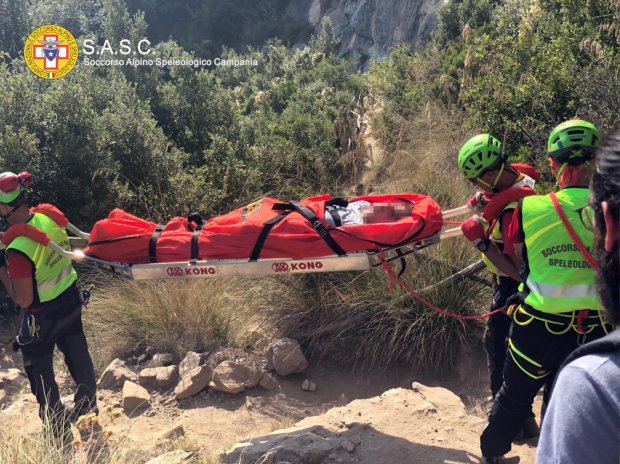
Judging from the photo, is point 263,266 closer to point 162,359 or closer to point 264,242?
point 264,242

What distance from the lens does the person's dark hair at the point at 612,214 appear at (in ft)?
3.61

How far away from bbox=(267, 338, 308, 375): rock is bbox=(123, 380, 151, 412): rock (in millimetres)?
1151

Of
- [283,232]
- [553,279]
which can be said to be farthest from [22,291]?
[553,279]

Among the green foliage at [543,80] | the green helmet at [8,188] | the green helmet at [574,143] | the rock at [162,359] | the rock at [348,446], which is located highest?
the green foliage at [543,80]

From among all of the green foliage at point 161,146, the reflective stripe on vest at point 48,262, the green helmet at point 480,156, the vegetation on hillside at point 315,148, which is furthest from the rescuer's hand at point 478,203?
the green foliage at point 161,146

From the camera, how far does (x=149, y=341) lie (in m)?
6.13

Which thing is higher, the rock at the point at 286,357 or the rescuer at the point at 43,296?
the rescuer at the point at 43,296

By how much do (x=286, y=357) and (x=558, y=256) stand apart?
3221 millimetres

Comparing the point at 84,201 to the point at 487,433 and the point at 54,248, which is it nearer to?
the point at 54,248

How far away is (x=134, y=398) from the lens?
5.24 metres

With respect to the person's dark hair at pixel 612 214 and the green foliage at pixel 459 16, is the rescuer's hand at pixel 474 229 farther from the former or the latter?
the green foliage at pixel 459 16

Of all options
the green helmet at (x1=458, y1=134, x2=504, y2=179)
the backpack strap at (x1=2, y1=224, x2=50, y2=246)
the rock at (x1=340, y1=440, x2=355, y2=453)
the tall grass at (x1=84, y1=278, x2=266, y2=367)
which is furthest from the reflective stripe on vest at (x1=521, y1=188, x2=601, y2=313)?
the tall grass at (x1=84, y1=278, x2=266, y2=367)

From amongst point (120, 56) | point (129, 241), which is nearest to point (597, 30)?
point (129, 241)

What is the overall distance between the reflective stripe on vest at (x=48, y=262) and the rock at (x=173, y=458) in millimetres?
1392
